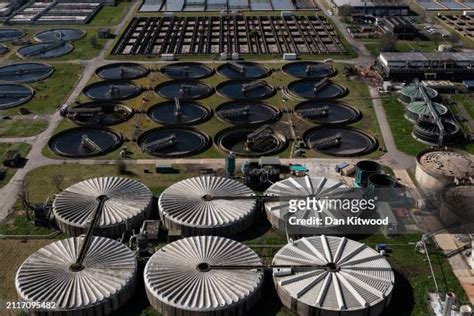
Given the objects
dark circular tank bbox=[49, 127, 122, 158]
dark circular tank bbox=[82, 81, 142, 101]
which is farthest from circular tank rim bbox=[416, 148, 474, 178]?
dark circular tank bbox=[82, 81, 142, 101]

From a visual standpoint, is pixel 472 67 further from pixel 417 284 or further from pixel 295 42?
pixel 417 284

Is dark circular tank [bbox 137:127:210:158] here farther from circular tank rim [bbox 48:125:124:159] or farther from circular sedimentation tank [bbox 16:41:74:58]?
circular sedimentation tank [bbox 16:41:74:58]

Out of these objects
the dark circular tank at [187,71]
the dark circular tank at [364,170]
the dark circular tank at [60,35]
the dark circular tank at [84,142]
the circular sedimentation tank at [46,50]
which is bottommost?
the dark circular tank at [60,35]

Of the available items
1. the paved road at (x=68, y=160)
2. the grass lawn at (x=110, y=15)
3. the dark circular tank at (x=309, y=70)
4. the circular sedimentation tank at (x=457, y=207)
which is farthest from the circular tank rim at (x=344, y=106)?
the grass lawn at (x=110, y=15)

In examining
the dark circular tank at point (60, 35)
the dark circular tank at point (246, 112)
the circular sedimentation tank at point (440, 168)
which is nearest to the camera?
the circular sedimentation tank at point (440, 168)

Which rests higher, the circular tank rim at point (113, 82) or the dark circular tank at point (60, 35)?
the circular tank rim at point (113, 82)

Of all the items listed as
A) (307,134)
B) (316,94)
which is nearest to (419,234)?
(307,134)

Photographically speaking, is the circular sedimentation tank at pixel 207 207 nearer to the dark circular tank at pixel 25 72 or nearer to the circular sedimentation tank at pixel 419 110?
the circular sedimentation tank at pixel 419 110
